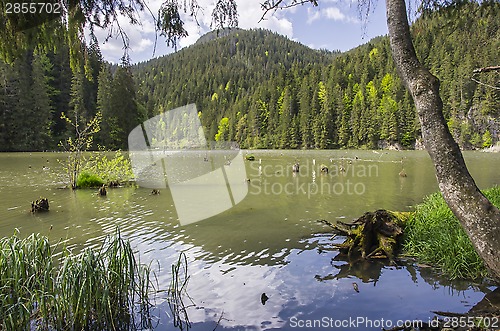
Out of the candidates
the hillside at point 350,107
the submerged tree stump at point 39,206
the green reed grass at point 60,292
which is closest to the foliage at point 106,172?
the submerged tree stump at point 39,206

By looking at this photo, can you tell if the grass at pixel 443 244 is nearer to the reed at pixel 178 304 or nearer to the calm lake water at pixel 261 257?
the calm lake water at pixel 261 257

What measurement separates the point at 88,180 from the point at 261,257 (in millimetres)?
13962

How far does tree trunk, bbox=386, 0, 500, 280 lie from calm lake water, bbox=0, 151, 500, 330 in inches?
64.5

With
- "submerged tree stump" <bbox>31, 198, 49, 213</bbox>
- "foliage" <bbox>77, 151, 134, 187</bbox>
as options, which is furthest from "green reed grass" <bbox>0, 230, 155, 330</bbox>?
"foliage" <bbox>77, 151, 134, 187</bbox>

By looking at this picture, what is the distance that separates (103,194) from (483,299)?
14790mm

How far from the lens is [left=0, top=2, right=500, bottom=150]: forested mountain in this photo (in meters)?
8.53

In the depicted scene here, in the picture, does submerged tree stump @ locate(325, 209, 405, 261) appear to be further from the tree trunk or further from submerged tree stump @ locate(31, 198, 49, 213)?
submerged tree stump @ locate(31, 198, 49, 213)

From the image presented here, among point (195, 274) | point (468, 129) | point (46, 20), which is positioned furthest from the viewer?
point (468, 129)

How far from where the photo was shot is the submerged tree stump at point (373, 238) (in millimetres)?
7280

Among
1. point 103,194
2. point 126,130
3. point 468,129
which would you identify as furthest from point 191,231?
point 468,129

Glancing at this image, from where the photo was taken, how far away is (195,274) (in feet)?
21.1

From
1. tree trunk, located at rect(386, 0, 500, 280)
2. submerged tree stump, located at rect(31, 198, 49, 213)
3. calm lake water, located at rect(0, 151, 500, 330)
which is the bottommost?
calm lake water, located at rect(0, 151, 500, 330)

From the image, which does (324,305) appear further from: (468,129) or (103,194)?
(468,129)

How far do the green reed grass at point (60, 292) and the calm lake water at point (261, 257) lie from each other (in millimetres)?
833
